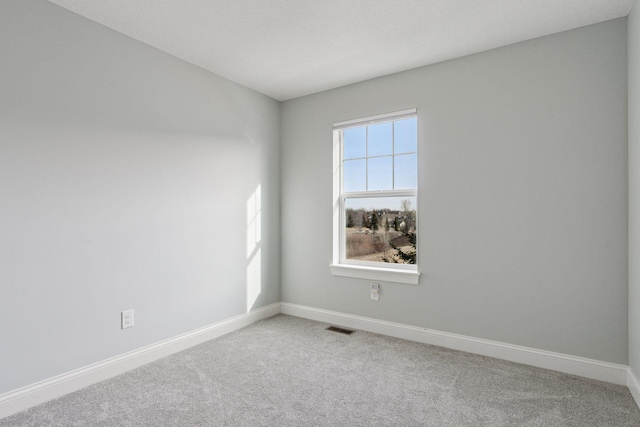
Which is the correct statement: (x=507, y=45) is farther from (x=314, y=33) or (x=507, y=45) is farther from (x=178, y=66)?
(x=178, y=66)

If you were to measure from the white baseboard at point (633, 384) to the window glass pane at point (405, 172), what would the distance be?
1977 millimetres

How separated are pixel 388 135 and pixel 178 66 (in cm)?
201

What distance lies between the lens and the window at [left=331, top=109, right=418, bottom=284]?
3.33 m

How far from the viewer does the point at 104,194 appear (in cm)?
246

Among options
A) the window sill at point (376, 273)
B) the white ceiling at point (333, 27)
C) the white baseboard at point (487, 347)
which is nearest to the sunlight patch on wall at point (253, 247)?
the white baseboard at point (487, 347)

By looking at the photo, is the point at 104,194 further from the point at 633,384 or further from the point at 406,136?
the point at 633,384

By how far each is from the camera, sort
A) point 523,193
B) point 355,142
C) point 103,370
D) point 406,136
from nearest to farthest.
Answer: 1. point 103,370
2. point 523,193
3. point 406,136
4. point 355,142

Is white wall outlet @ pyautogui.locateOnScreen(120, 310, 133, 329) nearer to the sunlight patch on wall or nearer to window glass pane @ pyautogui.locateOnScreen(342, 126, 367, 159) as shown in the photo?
the sunlight patch on wall

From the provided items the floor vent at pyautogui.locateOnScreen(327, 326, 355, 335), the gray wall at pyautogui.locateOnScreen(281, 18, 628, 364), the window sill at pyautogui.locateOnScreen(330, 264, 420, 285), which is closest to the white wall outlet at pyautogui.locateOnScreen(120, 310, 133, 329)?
the floor vent at pyautogui.locateOnScreen(327, 326, 355, 335)

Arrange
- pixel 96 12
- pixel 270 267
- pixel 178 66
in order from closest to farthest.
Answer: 1. pixel 96 12
2. pixel 178 66
3. pixel 270 267

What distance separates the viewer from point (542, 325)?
8.61 feet

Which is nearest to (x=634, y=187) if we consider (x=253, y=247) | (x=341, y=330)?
(x=341, y=330)

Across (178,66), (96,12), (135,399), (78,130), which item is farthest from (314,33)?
(135,399)

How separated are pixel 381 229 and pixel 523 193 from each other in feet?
4.29
